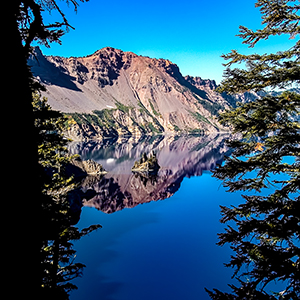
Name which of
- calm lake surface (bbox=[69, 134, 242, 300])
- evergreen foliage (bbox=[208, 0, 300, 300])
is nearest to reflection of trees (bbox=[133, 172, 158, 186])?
calm lake surface (bbox=[69, 134, 242, 300])

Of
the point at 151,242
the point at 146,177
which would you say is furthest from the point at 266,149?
the point at 146,177

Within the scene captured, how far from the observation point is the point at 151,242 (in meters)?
35.6

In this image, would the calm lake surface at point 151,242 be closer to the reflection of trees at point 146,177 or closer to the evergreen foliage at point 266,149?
the reflection of trees at point 146,177

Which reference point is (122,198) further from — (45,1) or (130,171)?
(45,1)

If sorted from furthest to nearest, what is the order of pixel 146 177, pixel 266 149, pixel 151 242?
pixel 146 177 → pixel 151 242 → pixel 266 149

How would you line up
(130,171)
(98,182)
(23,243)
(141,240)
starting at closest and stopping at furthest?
(23,243) < (141,240) < (98,182) < (130,171)

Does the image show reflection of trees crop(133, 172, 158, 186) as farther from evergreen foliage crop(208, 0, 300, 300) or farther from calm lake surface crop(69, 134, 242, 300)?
evergreen foliage crop(208, 0, 300, 300)

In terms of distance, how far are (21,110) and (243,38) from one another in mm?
8455

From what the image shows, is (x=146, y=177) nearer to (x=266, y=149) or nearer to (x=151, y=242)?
(x=151, y=242)

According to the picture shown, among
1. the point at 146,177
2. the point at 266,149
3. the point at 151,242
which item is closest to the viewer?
the point at 266,149

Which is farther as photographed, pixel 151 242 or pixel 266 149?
pixel 151 242

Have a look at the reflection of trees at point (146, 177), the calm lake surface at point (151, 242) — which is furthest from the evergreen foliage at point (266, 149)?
the reflection of trees at point (146, 177)

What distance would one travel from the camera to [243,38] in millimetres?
8320

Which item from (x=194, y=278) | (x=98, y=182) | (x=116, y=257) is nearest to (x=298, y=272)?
(x=194, y=278)
